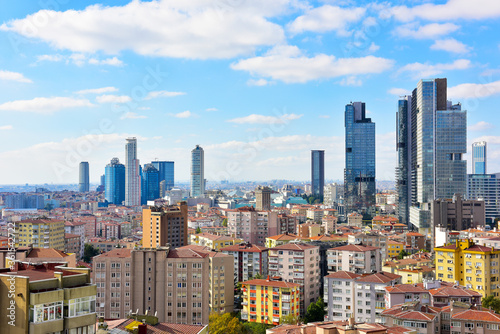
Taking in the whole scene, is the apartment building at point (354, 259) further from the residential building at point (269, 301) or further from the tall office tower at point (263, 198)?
the tall office tower at point (263, 198)

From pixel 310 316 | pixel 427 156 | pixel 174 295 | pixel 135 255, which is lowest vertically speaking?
pixel 310 316

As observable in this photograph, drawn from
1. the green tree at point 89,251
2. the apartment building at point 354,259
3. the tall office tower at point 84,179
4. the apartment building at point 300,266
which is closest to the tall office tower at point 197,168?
the tall office tower at point 84,179

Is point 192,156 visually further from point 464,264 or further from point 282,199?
point 464,264

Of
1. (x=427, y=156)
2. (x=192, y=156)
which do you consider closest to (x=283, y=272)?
(x=427, y=156)

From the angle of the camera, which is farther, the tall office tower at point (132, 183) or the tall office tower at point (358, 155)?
the tall office tower at point (132, 183)

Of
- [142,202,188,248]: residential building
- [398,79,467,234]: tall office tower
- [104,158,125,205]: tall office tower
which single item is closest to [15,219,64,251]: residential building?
[142,202,188,248]: residential building

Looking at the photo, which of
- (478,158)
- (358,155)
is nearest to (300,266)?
(358,155)

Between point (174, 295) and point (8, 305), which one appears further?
Answer: point (174, 295)
